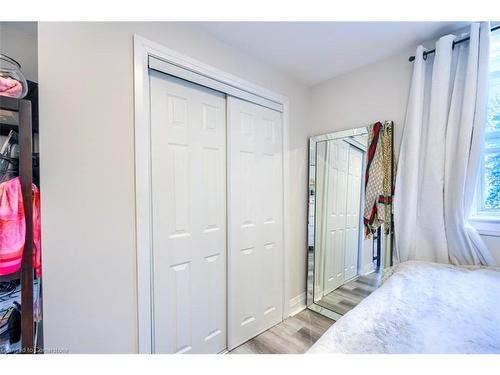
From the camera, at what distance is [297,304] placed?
6.97 ft

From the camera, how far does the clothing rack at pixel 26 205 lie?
0.73 metres

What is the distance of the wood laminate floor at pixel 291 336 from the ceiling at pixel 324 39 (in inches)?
91.4

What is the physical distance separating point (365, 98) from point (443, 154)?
0.79m

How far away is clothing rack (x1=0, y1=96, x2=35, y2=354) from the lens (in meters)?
0.73

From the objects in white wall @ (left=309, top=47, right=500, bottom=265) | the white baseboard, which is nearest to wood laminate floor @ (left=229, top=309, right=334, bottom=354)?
the white baseboard

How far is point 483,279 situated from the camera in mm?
1106

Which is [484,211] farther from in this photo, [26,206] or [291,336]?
[26,206]

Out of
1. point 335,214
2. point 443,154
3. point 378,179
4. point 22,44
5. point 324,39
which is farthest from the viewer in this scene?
point 335,214

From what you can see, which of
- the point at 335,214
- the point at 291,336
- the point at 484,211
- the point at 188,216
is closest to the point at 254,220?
the point at 188,216

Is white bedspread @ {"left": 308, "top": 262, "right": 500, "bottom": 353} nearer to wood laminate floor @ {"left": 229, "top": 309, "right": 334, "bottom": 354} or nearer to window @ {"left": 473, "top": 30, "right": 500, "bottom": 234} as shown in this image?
window @ {"left": 473, "top": 30, "right": 500, "bottom": 234}

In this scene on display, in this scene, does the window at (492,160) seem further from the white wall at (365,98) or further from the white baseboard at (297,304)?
the white baseboard at (297,304)

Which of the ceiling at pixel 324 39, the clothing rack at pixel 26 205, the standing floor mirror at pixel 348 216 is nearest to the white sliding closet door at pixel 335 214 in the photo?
the standing floor mirror at pixel 348 216

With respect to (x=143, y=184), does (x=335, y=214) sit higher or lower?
lower
